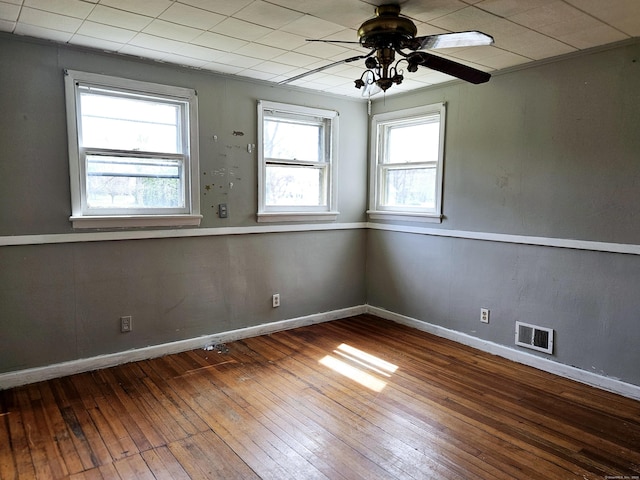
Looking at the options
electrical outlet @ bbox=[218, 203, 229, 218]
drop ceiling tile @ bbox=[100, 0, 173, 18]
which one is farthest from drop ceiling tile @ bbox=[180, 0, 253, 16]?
electrical outlet @ bbox=[218, 203, 229, 218]

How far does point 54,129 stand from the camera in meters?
3.03

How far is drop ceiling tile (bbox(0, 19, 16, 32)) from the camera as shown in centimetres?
260

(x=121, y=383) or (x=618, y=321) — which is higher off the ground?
(x=618, y=321)

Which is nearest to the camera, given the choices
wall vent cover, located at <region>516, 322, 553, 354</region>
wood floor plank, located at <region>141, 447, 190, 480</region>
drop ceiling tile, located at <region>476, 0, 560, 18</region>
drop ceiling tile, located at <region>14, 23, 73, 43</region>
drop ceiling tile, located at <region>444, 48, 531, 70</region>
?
wood floor plank, located at <region>141, 447, 190, 480</region>

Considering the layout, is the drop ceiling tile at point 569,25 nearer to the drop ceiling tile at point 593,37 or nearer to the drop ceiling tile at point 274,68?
the drop ceiling tile at point 593,37

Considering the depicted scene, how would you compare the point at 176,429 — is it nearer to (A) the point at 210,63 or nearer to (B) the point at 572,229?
(A) the point at 210,63

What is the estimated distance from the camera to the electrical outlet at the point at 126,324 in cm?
340

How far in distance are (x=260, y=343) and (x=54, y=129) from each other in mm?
2358

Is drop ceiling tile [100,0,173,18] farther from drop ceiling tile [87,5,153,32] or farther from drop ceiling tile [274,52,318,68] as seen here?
drop ceiling tile [274,52,318,68]

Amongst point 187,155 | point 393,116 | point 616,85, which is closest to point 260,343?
point 187,155

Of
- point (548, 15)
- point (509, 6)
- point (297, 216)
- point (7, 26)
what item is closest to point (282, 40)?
point (509, 6)

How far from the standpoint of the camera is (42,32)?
2.78 metres

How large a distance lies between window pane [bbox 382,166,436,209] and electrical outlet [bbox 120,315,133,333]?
9.16 ft

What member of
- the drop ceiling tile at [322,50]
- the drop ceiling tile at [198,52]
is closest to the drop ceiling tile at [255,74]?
the drop ceiling tile at [198,52]
